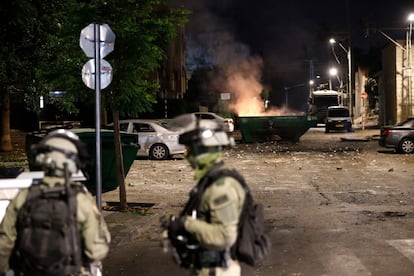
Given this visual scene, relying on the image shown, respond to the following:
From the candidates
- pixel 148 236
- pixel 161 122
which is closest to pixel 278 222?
pixel 148 236

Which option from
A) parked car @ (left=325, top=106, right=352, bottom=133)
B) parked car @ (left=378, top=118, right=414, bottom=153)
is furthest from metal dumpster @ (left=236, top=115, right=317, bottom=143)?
parked car @ (left=325, top=106, right=352, bottom=133)

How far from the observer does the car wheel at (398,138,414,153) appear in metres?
22.9

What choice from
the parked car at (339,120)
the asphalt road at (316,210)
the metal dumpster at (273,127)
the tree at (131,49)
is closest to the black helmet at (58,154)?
the asphalt road at (316,210)

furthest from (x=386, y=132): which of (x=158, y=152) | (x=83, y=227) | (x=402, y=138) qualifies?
(x=83, y=227)

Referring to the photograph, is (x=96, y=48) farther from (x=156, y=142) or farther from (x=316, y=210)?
(x=156, y=142)

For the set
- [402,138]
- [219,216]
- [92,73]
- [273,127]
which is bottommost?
[402,138]

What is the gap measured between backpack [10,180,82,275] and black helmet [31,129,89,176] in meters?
0.13

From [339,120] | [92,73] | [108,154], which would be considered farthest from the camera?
[339,120]

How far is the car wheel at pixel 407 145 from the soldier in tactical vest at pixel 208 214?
20.4 meters

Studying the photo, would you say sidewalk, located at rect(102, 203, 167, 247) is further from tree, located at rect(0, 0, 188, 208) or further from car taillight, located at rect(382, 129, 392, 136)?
car taillight, located at rect(382, 129, 392, 136)

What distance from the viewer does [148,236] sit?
354 inches

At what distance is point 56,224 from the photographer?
3336 millimetres

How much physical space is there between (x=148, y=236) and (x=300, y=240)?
2182 mm

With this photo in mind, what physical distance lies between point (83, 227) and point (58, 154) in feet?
1.44
